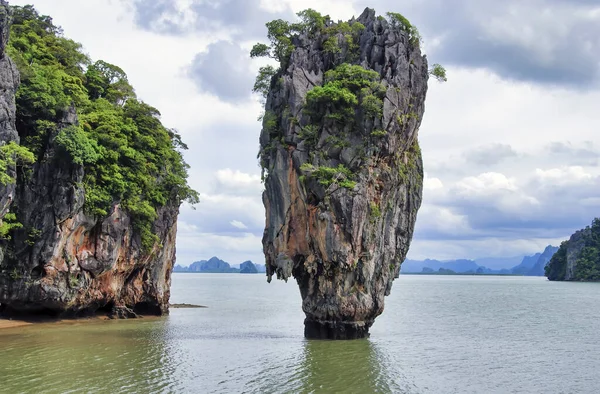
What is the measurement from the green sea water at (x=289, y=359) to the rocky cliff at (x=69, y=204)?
9.60 feet

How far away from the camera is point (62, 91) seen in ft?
114

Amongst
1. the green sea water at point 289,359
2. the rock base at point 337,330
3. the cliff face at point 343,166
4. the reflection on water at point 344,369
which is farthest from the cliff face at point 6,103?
the rock base at point 337,330

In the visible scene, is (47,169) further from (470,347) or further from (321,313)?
(470,347)

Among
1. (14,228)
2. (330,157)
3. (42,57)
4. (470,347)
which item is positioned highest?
(42,57)

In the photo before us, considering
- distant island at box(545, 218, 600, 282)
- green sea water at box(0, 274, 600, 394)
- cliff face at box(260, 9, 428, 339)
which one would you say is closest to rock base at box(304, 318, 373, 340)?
cliff face at box(260, 9, 428, 339)


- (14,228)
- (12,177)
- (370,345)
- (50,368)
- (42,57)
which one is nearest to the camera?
(50,368)

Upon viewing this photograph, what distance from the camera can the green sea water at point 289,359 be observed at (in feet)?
67.8

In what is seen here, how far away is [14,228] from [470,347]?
2886 centimetres

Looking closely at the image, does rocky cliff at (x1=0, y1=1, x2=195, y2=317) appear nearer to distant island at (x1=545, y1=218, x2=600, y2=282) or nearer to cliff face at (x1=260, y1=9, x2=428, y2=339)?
cliff face at (x1=260, y1=9, x2=428, y2=339)

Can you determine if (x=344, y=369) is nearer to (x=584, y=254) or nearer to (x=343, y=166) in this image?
(x=343, y=166)

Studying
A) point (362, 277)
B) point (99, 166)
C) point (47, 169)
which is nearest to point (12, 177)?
point (47, 169)

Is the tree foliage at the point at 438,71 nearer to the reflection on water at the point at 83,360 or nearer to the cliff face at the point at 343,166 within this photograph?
the cliff face at the point at 343,166

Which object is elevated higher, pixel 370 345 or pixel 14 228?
pixel 14 228

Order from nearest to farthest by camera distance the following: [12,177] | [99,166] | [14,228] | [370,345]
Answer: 1. [12,177]
2. [370,345]
3. [14,228]
4. [99,166]
